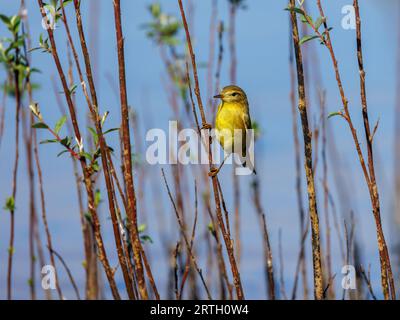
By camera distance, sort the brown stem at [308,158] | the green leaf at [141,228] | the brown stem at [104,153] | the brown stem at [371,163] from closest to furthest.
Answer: the brown stem at [104,153] → the brown stem at [371,163] → the brown stem at [308,158] → the green leaf at [141,228]

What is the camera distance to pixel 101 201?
357 cm

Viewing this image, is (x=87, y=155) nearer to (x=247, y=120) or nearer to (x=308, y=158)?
(x=308, y=158)

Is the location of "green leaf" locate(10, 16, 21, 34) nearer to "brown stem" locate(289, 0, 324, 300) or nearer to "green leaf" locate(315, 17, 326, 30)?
"brown stem" locate(289, 0, 324, 300)

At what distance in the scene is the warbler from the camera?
3484 millimetres

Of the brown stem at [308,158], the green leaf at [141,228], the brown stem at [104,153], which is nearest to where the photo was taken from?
the brown stem at [104,153]

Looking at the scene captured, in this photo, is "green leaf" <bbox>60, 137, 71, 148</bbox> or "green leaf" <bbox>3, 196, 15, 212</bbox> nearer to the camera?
"green leaf" <bbox>60, 137, 71, 148</bbox>

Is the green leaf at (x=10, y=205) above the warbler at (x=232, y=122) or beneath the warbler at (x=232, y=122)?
beneath

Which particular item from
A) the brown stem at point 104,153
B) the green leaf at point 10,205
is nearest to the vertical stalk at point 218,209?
the brown stem at point 104,153

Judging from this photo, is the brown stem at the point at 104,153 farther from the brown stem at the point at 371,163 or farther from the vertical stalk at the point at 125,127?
the brown stem at the point at 371,163

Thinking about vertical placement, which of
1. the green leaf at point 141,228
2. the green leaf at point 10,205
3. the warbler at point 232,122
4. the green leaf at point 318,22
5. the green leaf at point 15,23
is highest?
the green leaf at point 15,23

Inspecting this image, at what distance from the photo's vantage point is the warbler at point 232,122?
3.48 m

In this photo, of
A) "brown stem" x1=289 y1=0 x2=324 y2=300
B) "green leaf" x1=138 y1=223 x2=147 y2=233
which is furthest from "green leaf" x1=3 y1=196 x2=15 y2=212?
"brown stem" x1=289 y1=0 x2=324 y2=300
